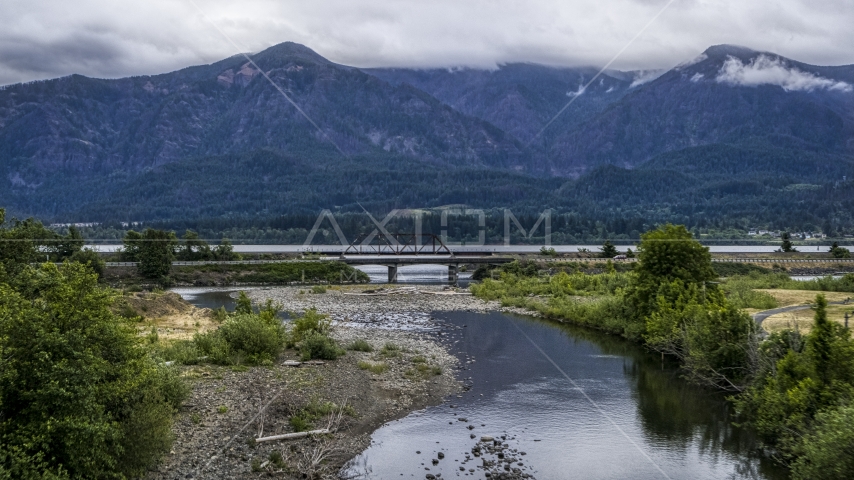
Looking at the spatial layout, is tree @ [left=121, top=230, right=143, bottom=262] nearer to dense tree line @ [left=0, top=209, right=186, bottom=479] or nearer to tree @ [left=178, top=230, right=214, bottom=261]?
tree @ [left=178, top=230, right=214, bottom=261]

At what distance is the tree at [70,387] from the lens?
64.6ft

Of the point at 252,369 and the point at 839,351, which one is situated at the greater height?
the point at 839,351

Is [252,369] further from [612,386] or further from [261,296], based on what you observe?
[261,296]

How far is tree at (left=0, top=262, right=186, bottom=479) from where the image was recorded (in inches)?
776

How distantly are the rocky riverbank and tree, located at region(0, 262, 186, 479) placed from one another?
2360 mm

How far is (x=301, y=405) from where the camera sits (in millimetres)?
33625

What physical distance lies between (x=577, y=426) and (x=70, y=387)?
836 inches

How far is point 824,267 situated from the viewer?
470ft

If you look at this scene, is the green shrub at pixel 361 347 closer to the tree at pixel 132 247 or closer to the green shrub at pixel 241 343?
the green shrub at pixel 241 343

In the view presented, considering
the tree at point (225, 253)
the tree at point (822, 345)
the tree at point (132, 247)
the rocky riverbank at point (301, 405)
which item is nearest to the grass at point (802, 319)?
the tree at point (822, 345)

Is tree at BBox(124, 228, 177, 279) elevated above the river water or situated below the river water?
above

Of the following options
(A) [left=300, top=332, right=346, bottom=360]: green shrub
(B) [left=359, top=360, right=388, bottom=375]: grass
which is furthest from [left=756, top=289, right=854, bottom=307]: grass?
(A) [left=300, top=332, right=346, bottom=360]: green shrub

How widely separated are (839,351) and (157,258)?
10371cm

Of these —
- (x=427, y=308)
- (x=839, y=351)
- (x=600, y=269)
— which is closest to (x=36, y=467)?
(x=839, y=351)
